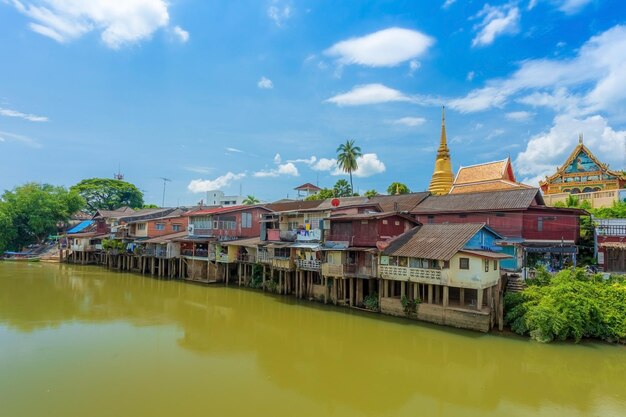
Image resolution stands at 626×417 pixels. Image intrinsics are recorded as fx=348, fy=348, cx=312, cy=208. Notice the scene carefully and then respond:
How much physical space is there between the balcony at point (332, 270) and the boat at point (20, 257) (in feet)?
149

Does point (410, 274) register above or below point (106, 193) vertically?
below

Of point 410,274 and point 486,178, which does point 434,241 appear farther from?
point 486,178

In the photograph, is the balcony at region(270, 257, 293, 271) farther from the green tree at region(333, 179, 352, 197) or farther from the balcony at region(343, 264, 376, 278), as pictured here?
Answer: the green tree at region(333, 179, 352, 197)

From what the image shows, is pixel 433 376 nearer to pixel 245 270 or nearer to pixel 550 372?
pixel 550 372

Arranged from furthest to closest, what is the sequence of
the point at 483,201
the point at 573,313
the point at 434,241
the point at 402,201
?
the point at 402,201, the point at 483,201, the point at 434,241, the point at 573,313

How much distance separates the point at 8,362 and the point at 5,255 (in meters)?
47.2

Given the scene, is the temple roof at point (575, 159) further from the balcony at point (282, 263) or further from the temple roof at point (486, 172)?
the balcony at point (282, 263)

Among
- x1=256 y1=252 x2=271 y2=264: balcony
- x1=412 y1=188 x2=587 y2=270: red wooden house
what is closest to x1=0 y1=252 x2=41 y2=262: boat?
x1=256 y1=252 x2=271 y2=264: balcony

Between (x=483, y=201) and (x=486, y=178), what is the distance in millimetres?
9194

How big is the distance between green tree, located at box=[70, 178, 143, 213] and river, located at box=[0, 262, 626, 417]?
176 feet

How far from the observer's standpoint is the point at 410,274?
61.7 feet

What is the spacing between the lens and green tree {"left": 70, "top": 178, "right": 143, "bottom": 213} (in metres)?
68.1

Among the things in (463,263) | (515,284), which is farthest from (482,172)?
(463,263)

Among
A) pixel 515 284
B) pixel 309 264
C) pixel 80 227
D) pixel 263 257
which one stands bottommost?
pixel 515 284
